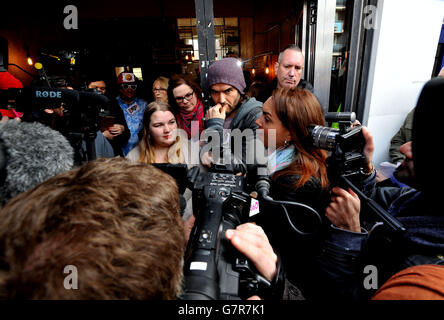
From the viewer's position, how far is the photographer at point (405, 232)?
50cm

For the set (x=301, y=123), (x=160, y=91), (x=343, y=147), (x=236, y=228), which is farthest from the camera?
(x=160, y=91)

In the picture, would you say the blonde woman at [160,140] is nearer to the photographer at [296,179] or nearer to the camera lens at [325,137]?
the photographer at [296,179]

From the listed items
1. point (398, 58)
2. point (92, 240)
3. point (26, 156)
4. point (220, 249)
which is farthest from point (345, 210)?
point (398, 58)

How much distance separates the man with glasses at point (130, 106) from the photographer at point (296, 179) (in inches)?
58.8

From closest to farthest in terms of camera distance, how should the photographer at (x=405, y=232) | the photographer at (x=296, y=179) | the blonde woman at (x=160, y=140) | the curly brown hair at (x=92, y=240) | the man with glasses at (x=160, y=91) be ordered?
the curly brown hair at (x=92, y=240) < the photographer at (x=405, y=232) < the photographer at (x=296, y=179) < the blonde woman at (x=160, y=140) < the man with glasses at (x=160, y=91)

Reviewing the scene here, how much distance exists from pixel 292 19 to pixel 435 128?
377 centimetres

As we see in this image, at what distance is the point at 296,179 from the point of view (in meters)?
1.12

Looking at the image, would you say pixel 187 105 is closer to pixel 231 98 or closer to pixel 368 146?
pixel 231 98

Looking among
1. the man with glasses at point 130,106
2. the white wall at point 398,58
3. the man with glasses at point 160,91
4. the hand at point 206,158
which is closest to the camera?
the hand at point 206,158

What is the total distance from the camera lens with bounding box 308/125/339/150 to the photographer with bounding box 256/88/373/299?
9.1 inches

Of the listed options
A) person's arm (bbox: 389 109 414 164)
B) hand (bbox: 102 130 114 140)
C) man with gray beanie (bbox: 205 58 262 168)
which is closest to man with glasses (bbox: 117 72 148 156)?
hand (bbox: 102 130 114 140)

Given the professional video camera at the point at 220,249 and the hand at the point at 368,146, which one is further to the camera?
the hand at the point at 368,146

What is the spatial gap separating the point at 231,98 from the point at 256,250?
4.38 ft

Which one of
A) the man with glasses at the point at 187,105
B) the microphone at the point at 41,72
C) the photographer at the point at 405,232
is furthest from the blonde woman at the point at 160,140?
the photographer at the point at 405,232
